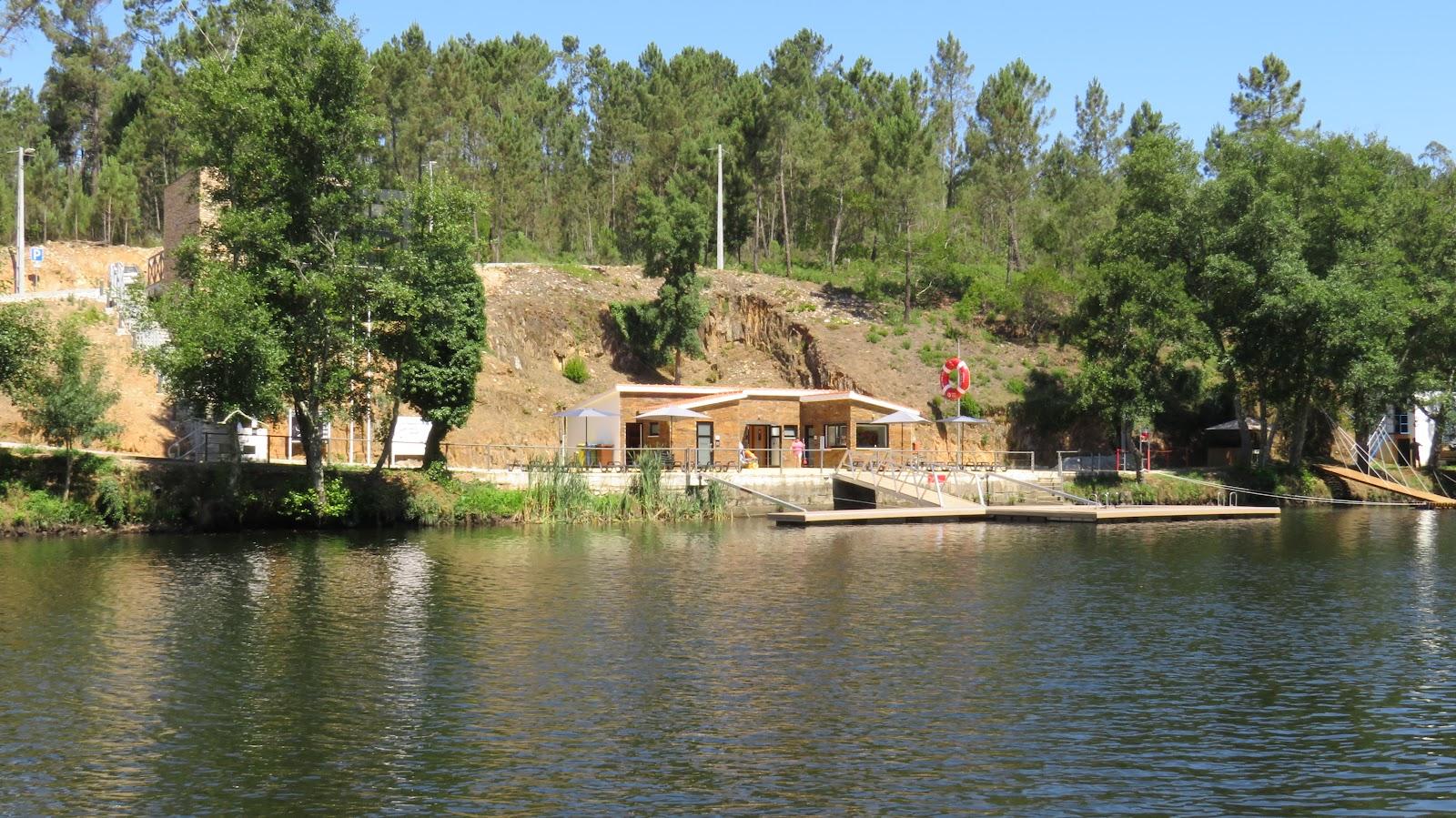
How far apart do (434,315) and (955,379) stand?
31.6 meters

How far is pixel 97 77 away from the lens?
94.0 m

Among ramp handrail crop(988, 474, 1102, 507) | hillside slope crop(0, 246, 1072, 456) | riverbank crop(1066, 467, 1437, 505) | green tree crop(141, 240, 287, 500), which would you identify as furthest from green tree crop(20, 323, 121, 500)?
riverbank crop(1066, 467, 1437, 505)

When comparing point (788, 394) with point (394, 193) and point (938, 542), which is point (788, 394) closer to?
point (938, 542)

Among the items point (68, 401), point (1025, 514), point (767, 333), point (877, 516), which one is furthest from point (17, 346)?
point (767, 333)

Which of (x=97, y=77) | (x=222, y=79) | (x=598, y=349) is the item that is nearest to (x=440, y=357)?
(x=222, y=79)

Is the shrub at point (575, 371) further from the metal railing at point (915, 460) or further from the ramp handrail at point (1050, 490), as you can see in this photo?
the ramp handrail at point (1050, 490)

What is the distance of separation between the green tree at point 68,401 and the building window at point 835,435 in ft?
105

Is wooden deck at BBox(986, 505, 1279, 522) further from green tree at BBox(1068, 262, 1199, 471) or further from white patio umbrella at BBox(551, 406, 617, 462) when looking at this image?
white patio umbrella at BBox(551, 406, 617, 462)

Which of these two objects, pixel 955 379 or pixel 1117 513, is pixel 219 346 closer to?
pixel 1117 513

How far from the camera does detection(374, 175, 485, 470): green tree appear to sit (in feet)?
147

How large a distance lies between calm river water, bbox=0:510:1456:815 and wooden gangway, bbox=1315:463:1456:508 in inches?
1078

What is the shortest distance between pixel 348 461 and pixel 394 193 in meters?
13.2

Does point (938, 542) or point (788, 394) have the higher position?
A: point (788, 394)

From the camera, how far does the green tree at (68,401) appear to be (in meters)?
42.1
